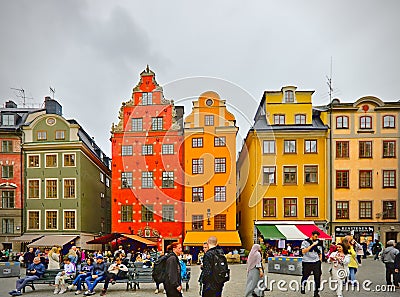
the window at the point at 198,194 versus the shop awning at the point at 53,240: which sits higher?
the window at the point at 198,194

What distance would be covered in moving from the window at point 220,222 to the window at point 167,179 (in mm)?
4485

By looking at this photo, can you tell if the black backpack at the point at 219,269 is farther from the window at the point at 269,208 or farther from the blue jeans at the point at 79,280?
the window at the point at 269,208

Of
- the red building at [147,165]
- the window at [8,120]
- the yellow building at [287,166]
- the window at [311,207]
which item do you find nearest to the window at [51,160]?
the window at [8,120]

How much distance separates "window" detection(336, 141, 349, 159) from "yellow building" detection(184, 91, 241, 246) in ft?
26.5

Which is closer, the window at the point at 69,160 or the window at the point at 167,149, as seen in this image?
the window at the point at 167,149

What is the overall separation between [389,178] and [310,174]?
20.3 feet

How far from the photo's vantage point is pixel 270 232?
35.2m

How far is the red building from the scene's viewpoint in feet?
125

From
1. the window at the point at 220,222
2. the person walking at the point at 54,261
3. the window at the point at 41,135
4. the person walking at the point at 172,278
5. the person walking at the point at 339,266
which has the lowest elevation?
the window at the point at 220,222

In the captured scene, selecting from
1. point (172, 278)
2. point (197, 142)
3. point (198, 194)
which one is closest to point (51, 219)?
point (198, 194)

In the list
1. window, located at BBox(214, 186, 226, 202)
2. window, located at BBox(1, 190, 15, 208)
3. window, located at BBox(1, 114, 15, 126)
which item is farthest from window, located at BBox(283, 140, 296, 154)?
window, located at BBox(1, 114, 15, 126)

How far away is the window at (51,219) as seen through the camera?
38250mm

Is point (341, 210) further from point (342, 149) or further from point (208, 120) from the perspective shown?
point (208, 120)

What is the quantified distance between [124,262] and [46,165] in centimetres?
2318
